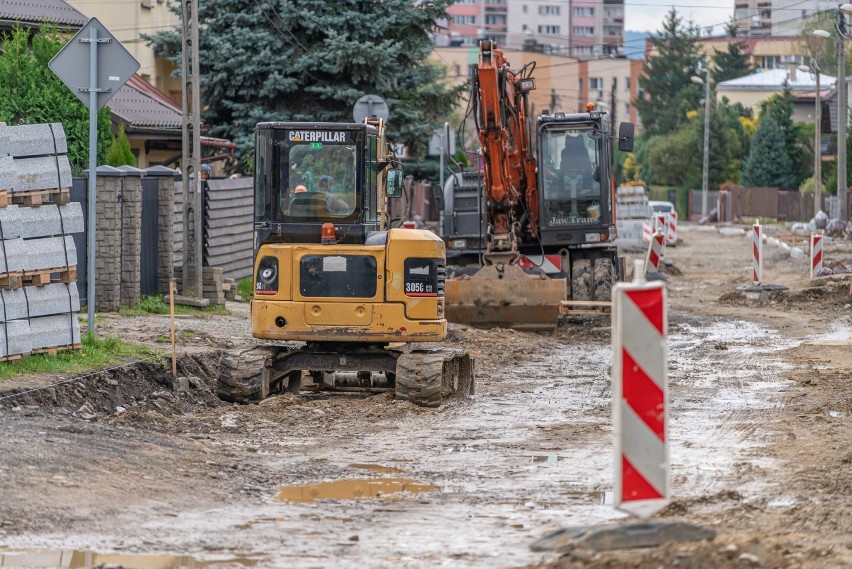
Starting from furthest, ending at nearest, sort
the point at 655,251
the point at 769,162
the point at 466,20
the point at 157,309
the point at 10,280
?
1. the point at 466,20
2. the point at 769,162
3. the point at 655,251
4. the point at 157,309
5. the point at 10,280

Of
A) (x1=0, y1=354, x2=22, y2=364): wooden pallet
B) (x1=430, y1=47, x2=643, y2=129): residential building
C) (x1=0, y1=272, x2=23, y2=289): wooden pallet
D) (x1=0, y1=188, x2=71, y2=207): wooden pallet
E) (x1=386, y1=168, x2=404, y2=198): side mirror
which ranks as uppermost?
(x1=430, y1=47, x2=643, y2=129): residential building

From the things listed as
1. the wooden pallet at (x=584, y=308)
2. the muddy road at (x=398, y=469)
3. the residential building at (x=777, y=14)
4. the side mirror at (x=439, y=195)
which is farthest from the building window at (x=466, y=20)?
the muddy road at (x=398, y=469)

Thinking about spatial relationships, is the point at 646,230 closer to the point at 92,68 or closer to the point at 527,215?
the point at 527,215

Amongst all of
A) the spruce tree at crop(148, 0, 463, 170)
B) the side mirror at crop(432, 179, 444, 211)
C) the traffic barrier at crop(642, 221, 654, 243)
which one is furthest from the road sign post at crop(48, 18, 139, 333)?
the traffic barrier at crop(642, 221, 654, 243)

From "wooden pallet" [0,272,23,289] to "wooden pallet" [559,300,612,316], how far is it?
9.07 m

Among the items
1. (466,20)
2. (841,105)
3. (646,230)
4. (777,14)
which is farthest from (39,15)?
(466,20)

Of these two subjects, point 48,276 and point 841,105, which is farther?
point 841,105

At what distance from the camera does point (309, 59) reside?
101ft

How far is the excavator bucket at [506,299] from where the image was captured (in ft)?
66.7

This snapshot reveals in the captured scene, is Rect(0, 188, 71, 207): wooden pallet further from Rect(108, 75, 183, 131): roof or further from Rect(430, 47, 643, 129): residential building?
Rect(430, 47, 643, 129): residential building

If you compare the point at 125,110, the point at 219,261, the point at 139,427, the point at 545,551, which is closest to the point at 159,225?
the point at 219,261

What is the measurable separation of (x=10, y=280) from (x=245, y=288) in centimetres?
1142

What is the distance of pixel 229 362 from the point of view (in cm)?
1314

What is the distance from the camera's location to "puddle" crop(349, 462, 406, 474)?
32.1 feet
